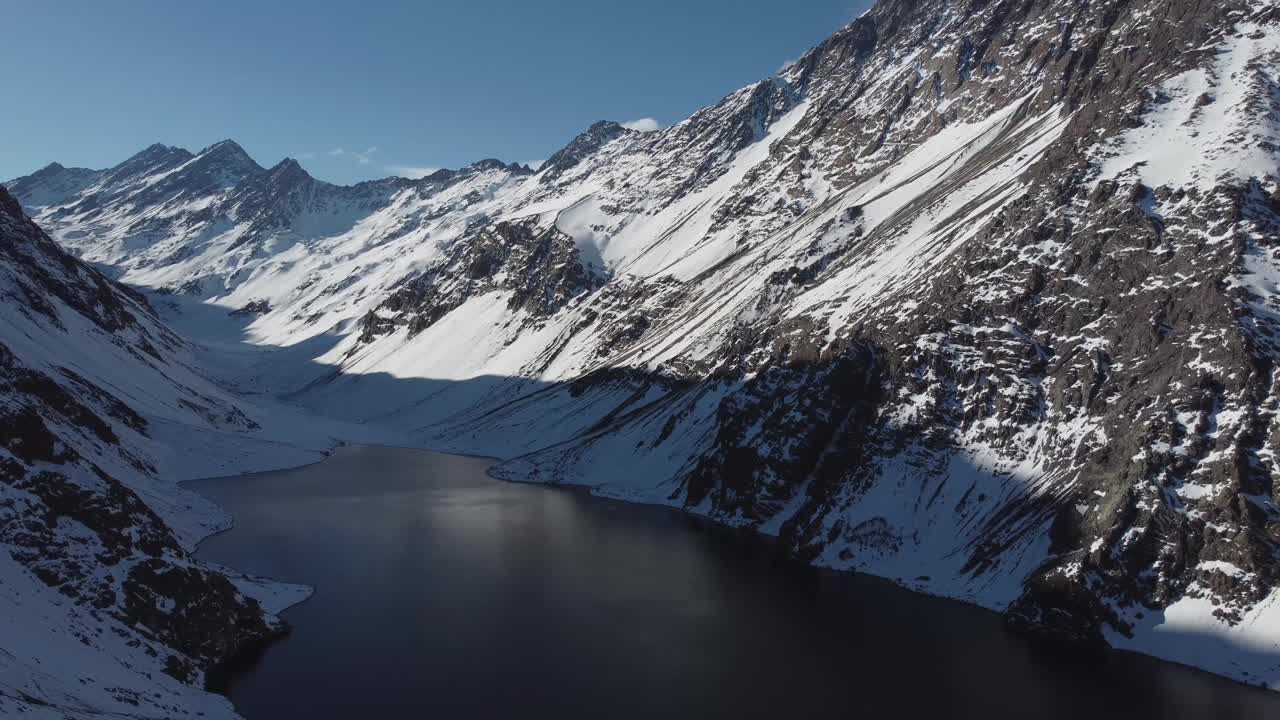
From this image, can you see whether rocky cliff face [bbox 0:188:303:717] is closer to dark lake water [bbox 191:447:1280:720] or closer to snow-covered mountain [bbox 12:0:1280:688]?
dark lake water [bbox 191:447:1280:720]

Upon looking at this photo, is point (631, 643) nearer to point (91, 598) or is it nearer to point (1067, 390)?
point (91, 598)

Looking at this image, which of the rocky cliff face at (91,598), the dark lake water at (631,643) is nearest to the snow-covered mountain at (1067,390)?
the dark lake water at (631,643)

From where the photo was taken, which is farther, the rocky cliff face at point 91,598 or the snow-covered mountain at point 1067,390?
the snow-covered mountain at point 1067,390

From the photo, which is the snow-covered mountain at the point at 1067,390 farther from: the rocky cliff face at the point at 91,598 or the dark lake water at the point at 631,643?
the rocky cliff face at the point at 91,598

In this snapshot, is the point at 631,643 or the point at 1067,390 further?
the point at 1067,390

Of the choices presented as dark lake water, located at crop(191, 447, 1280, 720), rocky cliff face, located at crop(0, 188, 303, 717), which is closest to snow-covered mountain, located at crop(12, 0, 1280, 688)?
dark lake water, located at crop(191, 447, 1280, 720)

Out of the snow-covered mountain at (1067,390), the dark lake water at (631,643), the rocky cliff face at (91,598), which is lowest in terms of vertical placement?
the dark lake water at (631,643)

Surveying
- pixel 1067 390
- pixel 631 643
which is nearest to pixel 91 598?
pixel 631 643

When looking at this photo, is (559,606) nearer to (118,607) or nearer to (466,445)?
(118,607)
